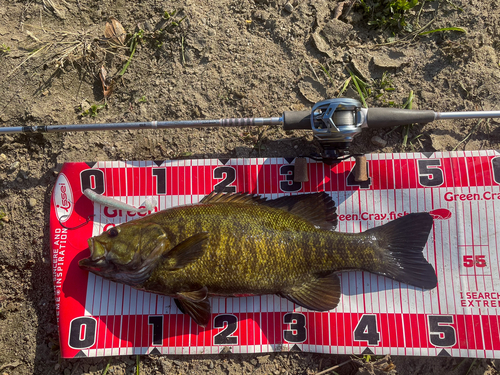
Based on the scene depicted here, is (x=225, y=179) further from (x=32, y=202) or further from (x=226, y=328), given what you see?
(x=32, y=202)

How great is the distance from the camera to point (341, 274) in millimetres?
2920

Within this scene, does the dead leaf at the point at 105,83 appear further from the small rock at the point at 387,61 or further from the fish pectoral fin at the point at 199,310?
the small rock at the point at 387,61

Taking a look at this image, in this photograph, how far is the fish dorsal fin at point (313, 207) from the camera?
2.79m

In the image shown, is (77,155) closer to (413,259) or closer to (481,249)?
(413,259)

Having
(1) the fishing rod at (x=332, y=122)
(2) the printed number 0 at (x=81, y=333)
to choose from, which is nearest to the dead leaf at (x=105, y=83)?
(1) the fishing rod at (x=332, y=122)

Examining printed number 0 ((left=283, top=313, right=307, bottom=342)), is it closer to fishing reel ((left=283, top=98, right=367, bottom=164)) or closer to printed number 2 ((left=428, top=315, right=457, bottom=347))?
printed number 2 ((left=428, top=315, right=457, bottom=347))

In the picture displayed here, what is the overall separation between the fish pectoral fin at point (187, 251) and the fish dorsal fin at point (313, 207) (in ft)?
2.27

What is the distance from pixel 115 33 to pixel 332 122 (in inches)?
96.6

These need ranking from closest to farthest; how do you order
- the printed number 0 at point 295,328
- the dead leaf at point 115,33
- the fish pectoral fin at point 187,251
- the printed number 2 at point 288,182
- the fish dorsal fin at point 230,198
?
the fish pectoral fin at point 187,251
the fish dorsal fin at point 230,198
the printed number 0 at point 295,328
the printed number 2 at point 288,182
the dead leaf at point 115,33

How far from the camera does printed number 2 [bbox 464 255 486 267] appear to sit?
280 centimetres

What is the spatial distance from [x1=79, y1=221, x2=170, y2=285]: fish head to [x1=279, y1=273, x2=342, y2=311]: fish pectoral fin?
1136mm

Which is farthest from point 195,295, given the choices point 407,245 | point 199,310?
point 407,245

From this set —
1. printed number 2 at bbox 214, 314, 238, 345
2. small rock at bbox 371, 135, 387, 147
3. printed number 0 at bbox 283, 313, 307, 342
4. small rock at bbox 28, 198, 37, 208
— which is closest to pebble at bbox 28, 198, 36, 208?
small rock at bbox 28, 198, 37, 208

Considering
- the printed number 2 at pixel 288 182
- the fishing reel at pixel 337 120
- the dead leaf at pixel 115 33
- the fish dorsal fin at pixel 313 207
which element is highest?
the dead leaf at pixel 115 33
